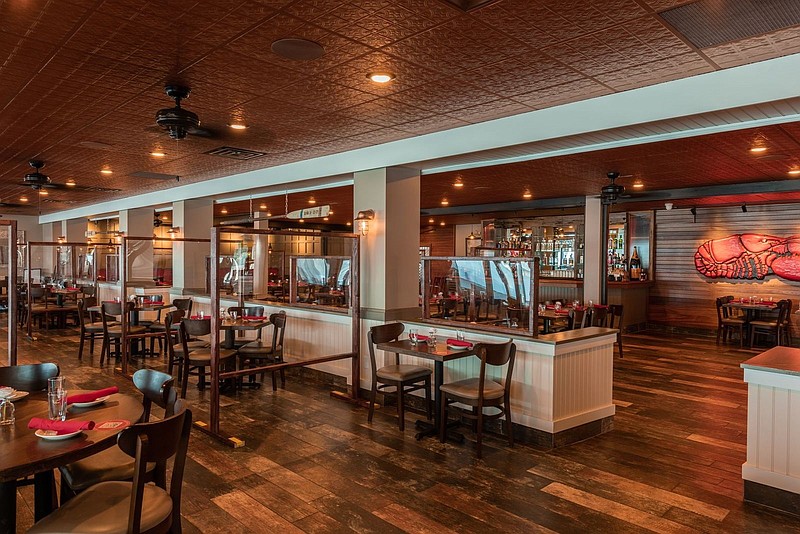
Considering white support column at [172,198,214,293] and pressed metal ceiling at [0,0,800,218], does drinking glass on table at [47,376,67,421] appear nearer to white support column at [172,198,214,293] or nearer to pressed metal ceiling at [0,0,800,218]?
pressed metal ceiling at [0,0,800,218]

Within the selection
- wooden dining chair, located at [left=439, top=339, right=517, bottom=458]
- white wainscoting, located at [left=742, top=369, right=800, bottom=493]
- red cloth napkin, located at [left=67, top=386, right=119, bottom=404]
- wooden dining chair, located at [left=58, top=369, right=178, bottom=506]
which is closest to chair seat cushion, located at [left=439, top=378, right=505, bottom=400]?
wooden dining chair, located at [left=439, top=339, right=517, bottom=458]

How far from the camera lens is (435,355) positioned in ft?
14.3

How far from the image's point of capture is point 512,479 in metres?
3.77

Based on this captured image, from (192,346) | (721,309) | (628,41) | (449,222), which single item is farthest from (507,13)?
(449,222)

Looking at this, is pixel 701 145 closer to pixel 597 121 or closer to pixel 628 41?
pixel 597 121

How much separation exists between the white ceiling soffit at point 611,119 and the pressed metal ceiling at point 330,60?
14 centimetres

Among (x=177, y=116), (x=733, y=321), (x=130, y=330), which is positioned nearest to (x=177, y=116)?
(x=177, y=116)

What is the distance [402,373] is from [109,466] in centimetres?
262

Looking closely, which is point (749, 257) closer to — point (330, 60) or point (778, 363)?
point (778, 363)

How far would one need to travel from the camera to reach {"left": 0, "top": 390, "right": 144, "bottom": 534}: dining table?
2.07 meters

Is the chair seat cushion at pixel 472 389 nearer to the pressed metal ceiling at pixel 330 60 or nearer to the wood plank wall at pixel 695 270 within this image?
the pressed metal ceiling at pixel 330 60

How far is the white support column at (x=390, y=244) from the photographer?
19.3ft

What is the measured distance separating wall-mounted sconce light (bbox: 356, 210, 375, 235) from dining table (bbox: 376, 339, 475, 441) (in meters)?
1.60

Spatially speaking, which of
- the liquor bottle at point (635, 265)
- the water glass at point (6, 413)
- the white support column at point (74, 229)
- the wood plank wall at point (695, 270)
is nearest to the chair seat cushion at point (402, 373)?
the water glass at point (6, 413)
